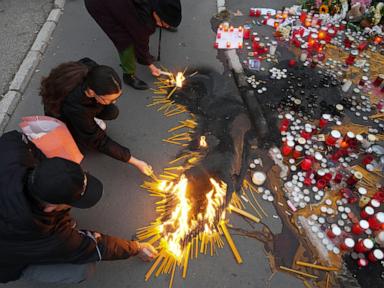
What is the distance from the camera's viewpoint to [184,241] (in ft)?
11.4

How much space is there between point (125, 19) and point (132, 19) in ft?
0.29

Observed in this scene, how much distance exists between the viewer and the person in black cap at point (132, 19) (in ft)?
12.7

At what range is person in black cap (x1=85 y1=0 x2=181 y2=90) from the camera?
12.7 feet

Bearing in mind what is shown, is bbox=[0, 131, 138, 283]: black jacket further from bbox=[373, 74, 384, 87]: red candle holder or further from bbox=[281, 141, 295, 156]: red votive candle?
bbox=[373, 74, 384, 87]: red candle holder

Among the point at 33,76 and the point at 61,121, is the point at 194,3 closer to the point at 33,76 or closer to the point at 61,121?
the point at 33,76

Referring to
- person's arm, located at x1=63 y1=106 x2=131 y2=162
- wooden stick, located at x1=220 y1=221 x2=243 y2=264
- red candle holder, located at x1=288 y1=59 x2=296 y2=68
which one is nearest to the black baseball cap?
person's arm, located at x1=63 y1=106 x2=131 y2=162

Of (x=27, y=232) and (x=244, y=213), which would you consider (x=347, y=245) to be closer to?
(x=244, y=213)

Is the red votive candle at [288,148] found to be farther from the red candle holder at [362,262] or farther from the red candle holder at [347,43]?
the red candle holder at [347,43]

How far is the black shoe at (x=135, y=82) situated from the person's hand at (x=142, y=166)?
1.63 metres

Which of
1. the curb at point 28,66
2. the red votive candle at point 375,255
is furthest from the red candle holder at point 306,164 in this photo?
the curb at point 28,66

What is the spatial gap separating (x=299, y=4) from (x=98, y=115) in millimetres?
5125

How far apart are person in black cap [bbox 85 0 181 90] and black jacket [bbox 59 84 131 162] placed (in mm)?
1194

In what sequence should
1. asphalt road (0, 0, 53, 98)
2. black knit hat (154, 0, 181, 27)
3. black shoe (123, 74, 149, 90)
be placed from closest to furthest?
black knit hat (154, 0, 181, 27) → black shoe (123, 74, 149, 90) → asphalt road (0, 0, 53, 98)

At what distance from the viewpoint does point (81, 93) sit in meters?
3.15
